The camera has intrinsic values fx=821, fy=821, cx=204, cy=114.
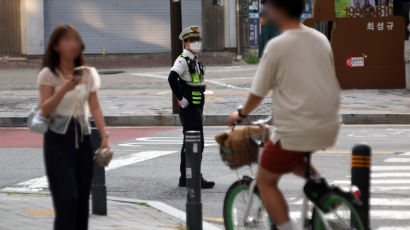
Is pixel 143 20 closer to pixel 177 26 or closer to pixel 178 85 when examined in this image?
pixel 177 26

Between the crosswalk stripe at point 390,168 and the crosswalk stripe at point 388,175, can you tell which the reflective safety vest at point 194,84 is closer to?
the crosswalk stripe at point 388,175

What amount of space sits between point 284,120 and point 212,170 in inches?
237

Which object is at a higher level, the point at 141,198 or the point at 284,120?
the point at 284,120

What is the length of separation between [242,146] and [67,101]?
3.98 ft

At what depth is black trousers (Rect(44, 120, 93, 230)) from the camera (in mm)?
5074

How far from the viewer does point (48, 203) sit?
8211 millimetres

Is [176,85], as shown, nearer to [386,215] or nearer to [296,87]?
[386,215]

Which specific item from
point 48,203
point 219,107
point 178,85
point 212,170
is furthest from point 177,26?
point 48,203

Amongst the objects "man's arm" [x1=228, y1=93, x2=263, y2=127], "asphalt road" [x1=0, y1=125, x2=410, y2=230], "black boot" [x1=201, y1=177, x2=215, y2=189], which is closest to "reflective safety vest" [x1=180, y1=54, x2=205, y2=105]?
"black boot" [x1=201, y1=177, x2=215, y2=189]

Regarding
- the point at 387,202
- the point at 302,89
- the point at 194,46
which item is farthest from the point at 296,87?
the point at 194,46

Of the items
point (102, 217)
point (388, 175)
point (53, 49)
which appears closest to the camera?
point (53, 49)

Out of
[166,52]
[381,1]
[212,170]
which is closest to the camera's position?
[212,170]

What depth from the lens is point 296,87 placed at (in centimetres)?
485

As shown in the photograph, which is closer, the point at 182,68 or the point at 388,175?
the point at 182,68
